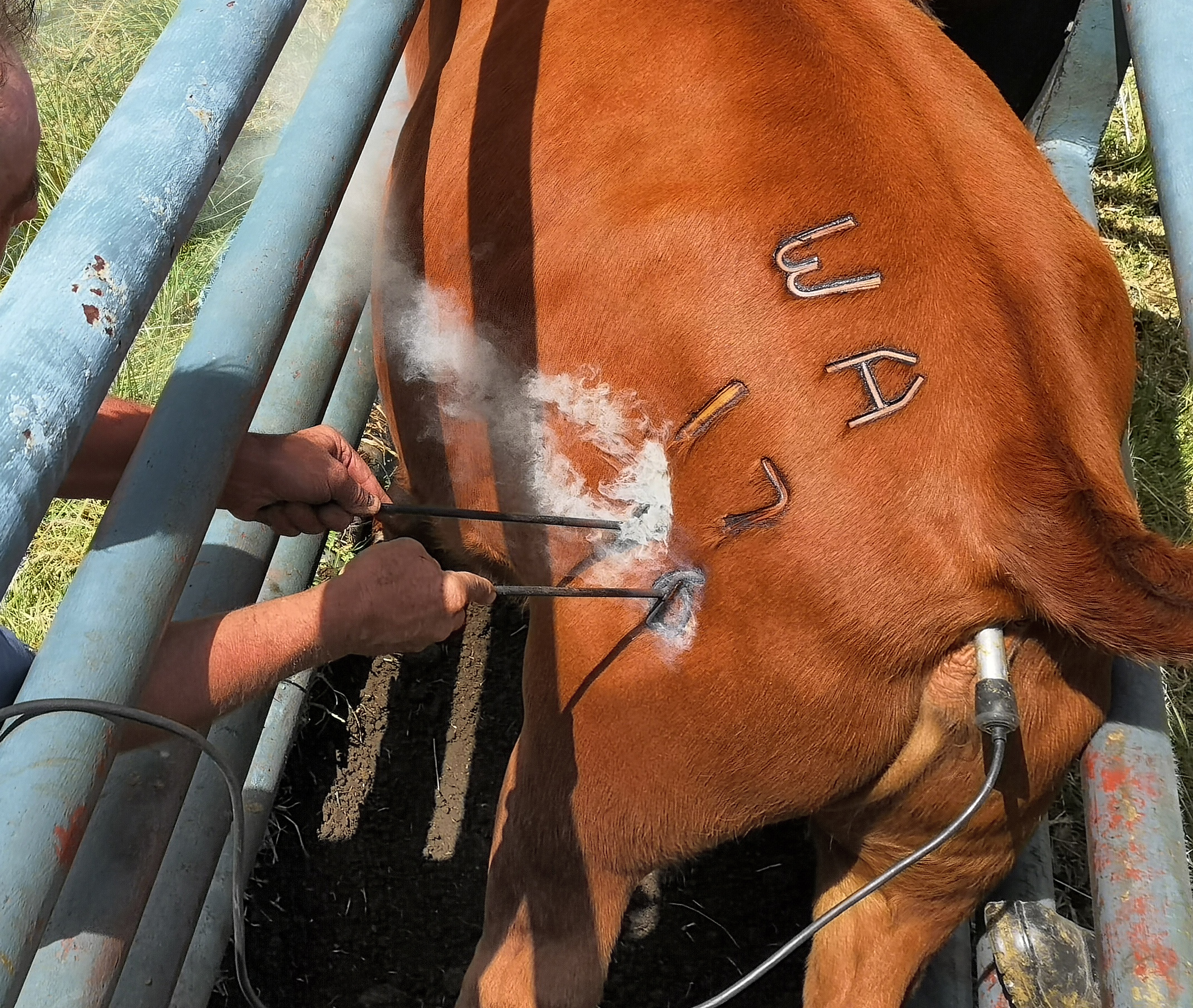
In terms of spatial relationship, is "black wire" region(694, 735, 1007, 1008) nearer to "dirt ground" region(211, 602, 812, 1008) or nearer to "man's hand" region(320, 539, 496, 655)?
"man's hand" region(320, 539, 496, 655)

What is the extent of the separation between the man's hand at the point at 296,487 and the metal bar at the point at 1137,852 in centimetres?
130

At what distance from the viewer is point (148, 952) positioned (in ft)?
6.72

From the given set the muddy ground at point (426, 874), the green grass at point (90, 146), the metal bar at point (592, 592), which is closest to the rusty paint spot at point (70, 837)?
the metal bar at point (592, 592)

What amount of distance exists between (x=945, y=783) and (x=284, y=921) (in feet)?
6.02

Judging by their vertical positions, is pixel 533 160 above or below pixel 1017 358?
above

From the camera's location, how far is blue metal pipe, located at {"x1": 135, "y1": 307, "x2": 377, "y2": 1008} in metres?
2.03

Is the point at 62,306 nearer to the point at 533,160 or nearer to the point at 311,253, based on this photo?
the point at 311,253

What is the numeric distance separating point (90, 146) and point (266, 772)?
2213mm

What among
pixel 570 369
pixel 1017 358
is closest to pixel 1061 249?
pixel 1017 358

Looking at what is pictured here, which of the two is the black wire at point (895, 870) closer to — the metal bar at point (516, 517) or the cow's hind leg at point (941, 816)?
the cow's hind leg at point (941, 816)

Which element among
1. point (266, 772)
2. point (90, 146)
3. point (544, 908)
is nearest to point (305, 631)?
point (544, 908)

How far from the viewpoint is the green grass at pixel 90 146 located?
3.39 meters

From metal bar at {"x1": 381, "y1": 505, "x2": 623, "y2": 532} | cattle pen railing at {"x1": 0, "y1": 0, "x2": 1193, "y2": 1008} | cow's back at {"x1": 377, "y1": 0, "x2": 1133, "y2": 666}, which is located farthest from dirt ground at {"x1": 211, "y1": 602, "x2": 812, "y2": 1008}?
metal bar at {"x1": 381, "y1": 505, "x2": 623, "y2": 532}

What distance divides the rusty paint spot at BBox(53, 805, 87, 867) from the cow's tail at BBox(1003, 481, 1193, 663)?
1166mm
